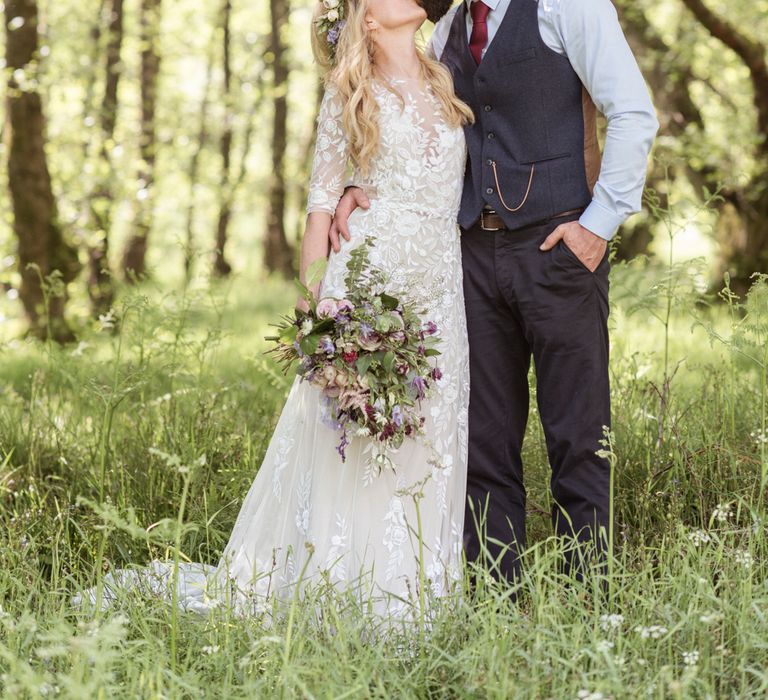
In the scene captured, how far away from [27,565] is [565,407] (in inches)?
80.2

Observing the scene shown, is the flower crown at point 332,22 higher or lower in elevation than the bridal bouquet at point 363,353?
higher

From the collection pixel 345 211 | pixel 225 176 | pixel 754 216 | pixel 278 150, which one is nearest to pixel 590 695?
pixel 345 211

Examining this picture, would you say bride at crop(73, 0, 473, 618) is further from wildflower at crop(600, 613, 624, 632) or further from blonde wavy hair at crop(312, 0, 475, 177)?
wildflower at crop(600, 613, 624, 632)

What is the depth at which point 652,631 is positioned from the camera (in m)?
2.47

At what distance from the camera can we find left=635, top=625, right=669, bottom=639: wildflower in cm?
237

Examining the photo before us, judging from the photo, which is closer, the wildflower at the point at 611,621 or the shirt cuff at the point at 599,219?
the wildflower at the point at 611,621

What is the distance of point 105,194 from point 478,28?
22.4ft

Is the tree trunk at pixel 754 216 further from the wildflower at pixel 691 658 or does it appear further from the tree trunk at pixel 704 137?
the wildflower at pixel 691 658

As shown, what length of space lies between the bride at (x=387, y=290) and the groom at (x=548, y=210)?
85 mm

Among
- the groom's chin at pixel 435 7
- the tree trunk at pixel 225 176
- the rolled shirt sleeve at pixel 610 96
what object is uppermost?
the groom's chin at pixel 435 7

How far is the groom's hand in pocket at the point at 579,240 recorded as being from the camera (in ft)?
10.4

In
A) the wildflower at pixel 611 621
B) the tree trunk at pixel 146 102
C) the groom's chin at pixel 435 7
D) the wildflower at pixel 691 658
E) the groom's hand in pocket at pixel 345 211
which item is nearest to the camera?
the wildflower at pixel 691 658

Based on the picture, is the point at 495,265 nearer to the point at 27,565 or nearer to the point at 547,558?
the point at 547,558

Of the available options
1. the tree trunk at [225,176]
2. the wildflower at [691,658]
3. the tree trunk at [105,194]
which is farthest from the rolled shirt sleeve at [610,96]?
the tree trunk at [225,176]
